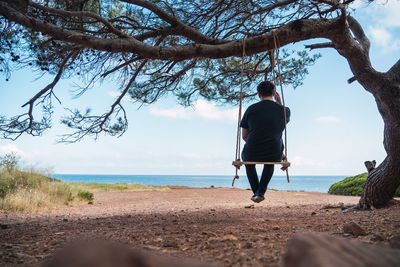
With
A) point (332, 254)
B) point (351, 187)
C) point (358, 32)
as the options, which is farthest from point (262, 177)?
point (351, 187)

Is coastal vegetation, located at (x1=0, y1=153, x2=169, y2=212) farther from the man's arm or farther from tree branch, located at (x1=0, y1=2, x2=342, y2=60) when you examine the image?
the man's arm

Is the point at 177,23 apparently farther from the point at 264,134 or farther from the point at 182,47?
the point at 264,134

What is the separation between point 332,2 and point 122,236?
5133 mm

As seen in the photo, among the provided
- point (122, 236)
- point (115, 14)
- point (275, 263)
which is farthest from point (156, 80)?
point (275, 263)

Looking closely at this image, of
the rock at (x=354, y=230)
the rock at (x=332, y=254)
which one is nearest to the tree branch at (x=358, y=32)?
the rock at (x=354, y=230)

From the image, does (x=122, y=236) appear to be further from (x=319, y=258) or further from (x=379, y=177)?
→ (x=379, y=177)

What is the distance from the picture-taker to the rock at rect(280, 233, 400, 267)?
1.20 meters

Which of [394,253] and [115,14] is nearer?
[394,253]

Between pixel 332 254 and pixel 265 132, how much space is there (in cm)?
294

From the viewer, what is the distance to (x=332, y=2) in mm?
5434

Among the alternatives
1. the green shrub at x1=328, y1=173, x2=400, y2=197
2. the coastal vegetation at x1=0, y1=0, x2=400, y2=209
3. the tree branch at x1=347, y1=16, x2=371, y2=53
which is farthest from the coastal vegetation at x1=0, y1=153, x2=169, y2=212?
the green shrub at x1=328, y1=173, x2=400, y2=197

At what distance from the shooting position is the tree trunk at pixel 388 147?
515cm

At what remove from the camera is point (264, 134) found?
13.5ft

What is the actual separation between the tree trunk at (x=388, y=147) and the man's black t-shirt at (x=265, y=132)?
7.56 ft
